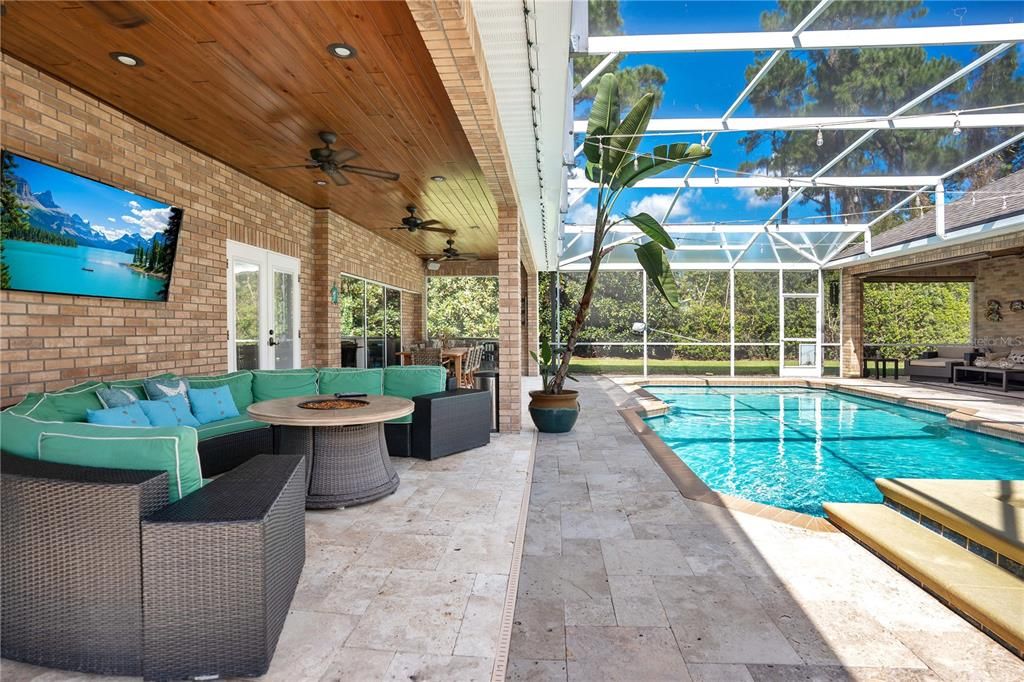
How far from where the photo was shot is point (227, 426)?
13.6 feet

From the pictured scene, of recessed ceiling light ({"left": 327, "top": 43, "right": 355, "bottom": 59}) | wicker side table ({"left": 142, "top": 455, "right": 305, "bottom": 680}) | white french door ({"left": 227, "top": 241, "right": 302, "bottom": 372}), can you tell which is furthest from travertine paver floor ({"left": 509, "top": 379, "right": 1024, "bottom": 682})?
white french door ({"left": 227, "top": 241, "right": 302, "bottom": 372})

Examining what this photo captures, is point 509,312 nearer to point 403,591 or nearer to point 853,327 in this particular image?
point 403,591

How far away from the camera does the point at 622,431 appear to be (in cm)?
637

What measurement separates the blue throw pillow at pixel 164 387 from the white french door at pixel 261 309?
5.10ft

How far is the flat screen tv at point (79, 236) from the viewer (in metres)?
3.26

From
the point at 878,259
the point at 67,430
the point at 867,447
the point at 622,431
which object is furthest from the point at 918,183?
the point at 67,430

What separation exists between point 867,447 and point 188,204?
8106 mm

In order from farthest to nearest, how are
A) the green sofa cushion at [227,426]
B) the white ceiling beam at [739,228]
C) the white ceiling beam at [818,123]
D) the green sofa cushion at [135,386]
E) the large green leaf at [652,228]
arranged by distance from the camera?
the white ceiling beam at [739,228] → the white ceiling beam at [818,123] → the large green leaf at [652,228] → the green sofa cushion at [227,426] → the green sofa cushion at [135,386]

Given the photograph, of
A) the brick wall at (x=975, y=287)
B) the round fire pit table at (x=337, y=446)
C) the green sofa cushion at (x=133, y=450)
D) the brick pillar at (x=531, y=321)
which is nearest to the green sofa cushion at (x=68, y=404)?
the round fire pit table at (x=337, y=446)

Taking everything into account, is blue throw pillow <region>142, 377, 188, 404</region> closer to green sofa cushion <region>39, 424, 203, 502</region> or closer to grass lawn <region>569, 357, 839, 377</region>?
green sofa cushion <region>39, 424, 203, 502</region>

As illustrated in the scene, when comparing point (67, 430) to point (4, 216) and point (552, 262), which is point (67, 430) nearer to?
point (4, 216)

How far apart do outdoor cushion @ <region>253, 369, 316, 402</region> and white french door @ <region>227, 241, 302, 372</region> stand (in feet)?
3.12

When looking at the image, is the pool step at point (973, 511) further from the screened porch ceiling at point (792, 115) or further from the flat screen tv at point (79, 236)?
the flat screen tv at point (79, 236)

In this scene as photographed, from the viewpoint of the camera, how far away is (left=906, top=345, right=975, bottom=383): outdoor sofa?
451 inches
